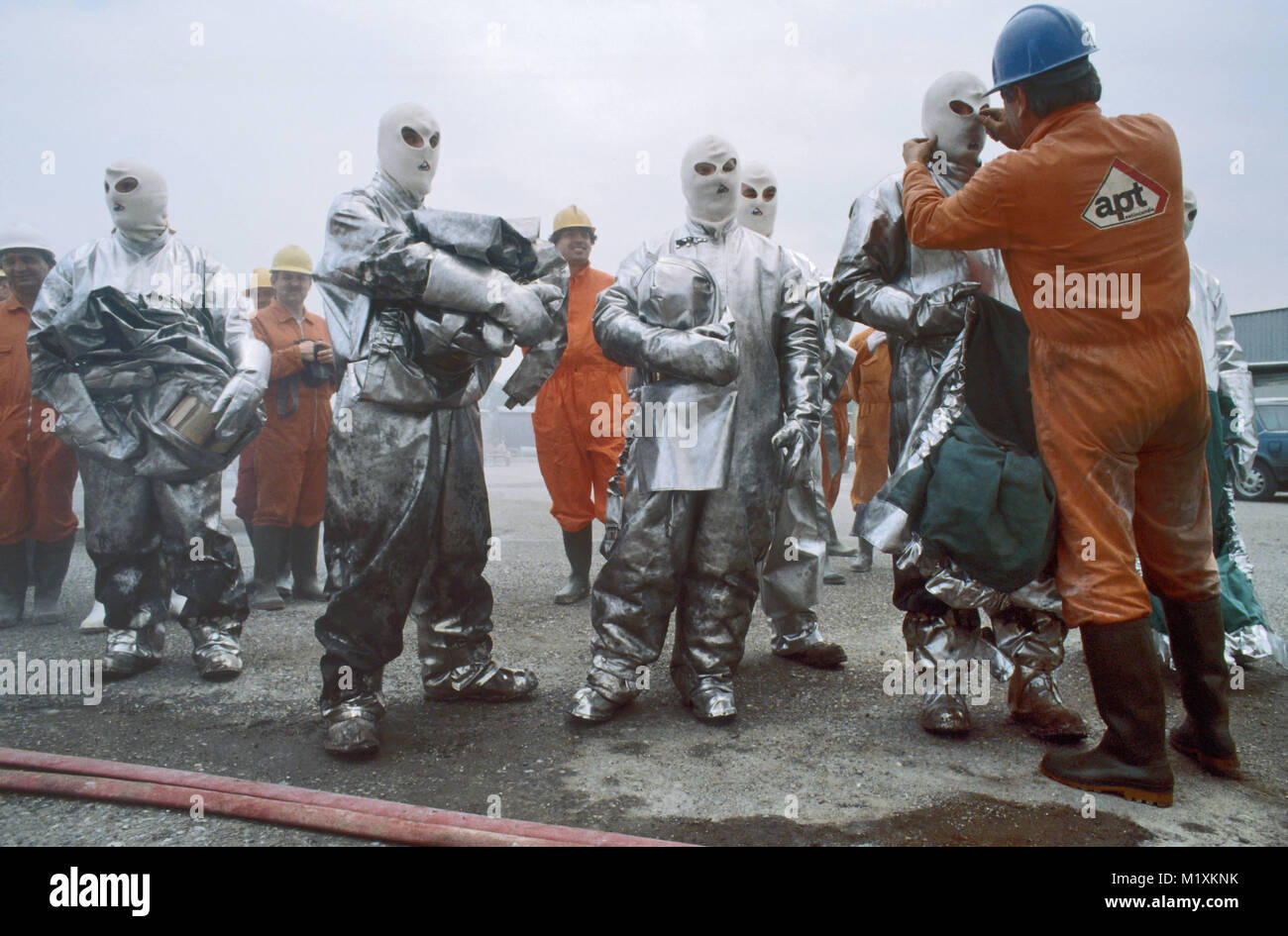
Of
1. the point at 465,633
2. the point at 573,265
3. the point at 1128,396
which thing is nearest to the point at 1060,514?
the point at 1128,396

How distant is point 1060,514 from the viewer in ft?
8.19

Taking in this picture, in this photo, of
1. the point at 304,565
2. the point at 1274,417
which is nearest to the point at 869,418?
the point at 304,565

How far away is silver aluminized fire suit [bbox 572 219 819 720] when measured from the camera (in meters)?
3.23

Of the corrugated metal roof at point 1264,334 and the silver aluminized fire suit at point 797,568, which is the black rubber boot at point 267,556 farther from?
the corrugated metal roof at point 1264,334

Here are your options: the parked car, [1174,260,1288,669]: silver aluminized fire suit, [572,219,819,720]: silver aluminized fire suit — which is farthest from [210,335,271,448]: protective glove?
the parked car

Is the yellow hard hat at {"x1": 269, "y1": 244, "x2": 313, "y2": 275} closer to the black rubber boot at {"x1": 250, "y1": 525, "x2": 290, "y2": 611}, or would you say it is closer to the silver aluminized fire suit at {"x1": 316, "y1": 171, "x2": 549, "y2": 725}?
the black rubber boot at {"x1": 250, "y1": 525, "x2": 290, "y2": 611}

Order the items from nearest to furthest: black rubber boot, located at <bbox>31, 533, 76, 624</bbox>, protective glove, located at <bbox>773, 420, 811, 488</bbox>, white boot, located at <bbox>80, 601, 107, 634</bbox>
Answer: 1. protective glove, located at <bbox>773, 420, 811, 488</bbox>
2. white boot, located at <bbox>80, 601, 107, 634</bbox>
3. black rubber boot, located at <bbox>31, 533, 76, 624</bbox>

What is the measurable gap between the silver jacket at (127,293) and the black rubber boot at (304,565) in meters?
1.74

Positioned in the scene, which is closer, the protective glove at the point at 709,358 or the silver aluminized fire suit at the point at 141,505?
the protective glove at the point at 709,358

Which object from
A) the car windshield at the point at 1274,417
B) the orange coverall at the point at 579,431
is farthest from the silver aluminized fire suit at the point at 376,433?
the car windshield at the point at 1274,417

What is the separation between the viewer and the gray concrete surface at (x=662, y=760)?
226 centimetres

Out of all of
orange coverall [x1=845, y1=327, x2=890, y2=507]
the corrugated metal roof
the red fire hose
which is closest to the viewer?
the red fire hose

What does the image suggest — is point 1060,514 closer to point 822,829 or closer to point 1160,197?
point 1160,197

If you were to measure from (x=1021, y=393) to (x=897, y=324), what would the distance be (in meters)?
0.47
